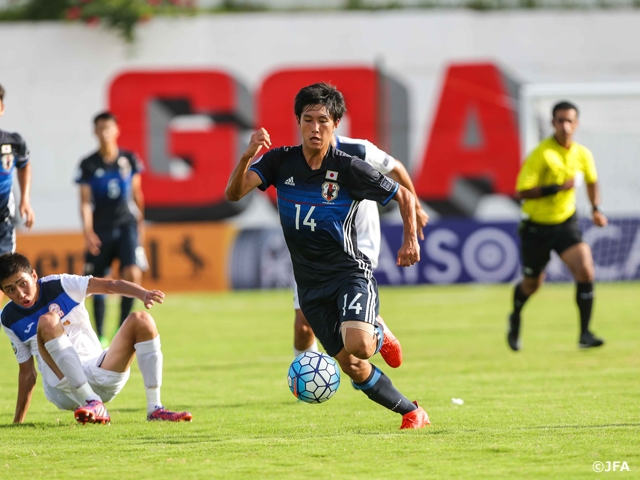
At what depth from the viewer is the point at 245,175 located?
613cm

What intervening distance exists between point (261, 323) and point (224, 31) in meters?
10.8

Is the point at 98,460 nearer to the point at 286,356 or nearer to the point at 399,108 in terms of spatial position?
the point at 286,356

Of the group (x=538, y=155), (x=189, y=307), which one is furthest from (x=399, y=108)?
(x=538, y=155)

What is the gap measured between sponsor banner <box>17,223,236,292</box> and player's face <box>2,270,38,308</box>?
46.4ft

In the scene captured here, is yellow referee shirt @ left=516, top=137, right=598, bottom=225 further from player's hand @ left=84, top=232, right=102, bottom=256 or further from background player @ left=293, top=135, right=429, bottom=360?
player's hand @ left=84, top=232, right=102, bottom=256

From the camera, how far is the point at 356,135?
917 inches

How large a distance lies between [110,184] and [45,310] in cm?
486

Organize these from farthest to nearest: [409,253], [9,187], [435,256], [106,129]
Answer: [435,256], [106,129], [9,187], [409,253]

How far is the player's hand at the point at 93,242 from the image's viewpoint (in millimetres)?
11125

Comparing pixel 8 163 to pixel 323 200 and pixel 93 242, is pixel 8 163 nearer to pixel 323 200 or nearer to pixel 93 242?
pixel 93 242

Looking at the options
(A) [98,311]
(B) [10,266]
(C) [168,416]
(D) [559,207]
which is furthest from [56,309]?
(D) [559,207]

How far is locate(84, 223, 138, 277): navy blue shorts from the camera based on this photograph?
11.4 metres

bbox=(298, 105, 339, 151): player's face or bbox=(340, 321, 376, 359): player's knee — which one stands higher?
bbox=(298, 105, 339, 151): player's face

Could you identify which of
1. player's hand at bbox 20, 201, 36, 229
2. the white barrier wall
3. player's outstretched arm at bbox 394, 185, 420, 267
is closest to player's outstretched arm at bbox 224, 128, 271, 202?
player's outstretched arm at bbox 394, 185, 420, 267
